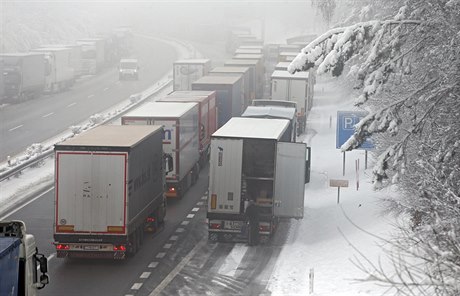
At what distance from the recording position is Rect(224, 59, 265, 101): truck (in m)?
60.4

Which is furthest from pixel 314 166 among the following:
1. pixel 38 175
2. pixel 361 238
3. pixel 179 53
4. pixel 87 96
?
pixel 179 53

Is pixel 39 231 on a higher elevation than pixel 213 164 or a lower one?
lower

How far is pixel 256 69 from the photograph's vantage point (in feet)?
208

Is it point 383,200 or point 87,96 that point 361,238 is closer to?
point 383,200

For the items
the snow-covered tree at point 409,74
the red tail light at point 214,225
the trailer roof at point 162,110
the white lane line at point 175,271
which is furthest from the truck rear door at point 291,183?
the trailer roof at point 162,110

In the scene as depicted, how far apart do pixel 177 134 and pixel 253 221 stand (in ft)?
18.7

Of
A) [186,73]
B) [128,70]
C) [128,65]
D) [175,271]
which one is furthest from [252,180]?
[128,65]

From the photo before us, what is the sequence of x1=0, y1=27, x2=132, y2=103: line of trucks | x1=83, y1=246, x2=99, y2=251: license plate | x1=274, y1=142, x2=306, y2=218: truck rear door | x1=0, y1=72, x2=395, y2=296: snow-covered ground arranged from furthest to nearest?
x1=0, y1=27, x2=132, y2=103: line of trucks → x1=274, y1=142, x2=306, y2=218: truck rear door → x1=83, y1=246, x2=99, y2=251: license plate → x1=0, y1=72, x2=395, y2=296: snow-covered ground

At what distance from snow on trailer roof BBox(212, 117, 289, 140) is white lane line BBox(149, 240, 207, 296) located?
314 centimetres

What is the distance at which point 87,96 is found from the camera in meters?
72.2

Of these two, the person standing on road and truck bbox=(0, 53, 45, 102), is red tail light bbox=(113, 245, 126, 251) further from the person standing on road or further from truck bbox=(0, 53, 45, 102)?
truck bbox=(0, 53, 45, 102)

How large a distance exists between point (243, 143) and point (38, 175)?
14.7 meters

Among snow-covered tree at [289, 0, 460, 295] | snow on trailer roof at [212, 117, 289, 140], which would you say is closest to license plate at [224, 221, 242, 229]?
snow on trailer roof at [212, 117, 289, 140]

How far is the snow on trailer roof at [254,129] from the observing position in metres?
26.2
